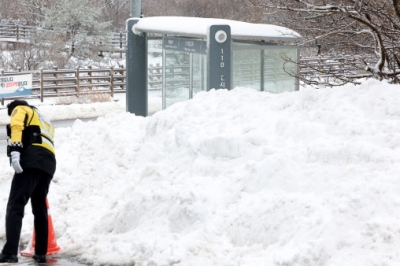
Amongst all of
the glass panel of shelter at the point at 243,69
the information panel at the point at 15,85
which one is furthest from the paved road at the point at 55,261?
the information panel at the point at 15,85

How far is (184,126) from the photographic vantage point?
9.28 metres

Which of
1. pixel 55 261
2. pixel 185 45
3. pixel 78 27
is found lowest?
pixel 55 261

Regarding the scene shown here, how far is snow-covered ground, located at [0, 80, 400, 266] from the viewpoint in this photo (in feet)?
22.1

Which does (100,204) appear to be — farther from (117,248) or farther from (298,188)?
(298,188)

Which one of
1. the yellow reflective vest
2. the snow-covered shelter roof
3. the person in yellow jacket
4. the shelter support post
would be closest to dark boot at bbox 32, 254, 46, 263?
the person in yellow jacket

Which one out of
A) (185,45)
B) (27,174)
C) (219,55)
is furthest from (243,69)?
(27,174)

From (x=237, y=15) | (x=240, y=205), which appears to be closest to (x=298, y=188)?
(x=240, y=205)

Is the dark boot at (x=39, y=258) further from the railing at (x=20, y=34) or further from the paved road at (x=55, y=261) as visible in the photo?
the railing at (x=20, y=34)

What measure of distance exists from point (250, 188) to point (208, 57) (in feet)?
19.7

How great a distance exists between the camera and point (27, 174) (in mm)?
8164

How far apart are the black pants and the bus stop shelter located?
19.0 feet

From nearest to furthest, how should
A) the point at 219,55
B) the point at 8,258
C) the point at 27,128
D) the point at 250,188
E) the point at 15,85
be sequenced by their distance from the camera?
the point at 250,188 < the point at 8,258 < the point at 27,128 < the point at 219,55 < the point at 15,85

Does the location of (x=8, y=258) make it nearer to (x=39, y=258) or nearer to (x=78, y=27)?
(x=39, y=258)

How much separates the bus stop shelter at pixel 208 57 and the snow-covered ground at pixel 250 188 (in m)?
3.37
